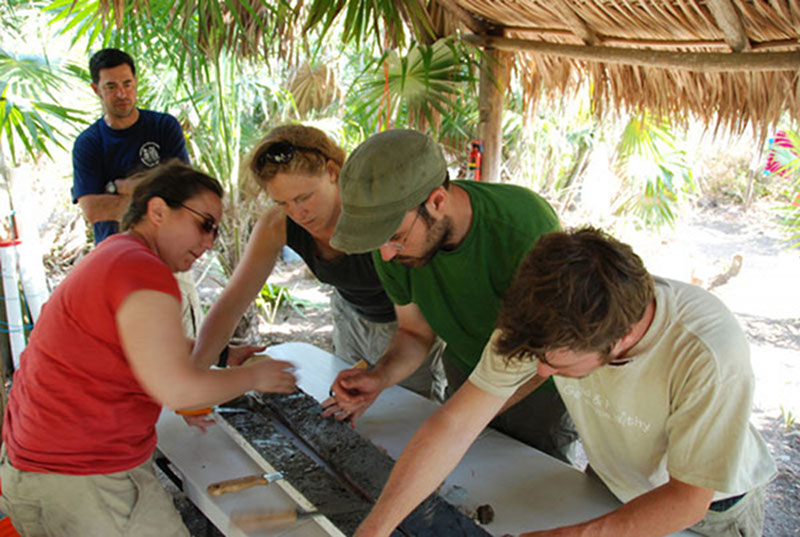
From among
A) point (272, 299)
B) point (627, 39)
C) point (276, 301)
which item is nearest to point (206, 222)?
point (627, 39)

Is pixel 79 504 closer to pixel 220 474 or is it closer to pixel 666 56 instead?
pixel 220 474

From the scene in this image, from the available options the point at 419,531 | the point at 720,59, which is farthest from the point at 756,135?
the point at 419,531

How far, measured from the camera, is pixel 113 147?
3236mm

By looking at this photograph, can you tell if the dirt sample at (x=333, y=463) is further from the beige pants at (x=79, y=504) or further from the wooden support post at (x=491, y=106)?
the wooden support post at (x=491, y=106)

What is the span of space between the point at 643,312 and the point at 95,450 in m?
1.37

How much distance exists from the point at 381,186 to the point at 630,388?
0.75 meters

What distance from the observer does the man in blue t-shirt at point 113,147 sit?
3.16m

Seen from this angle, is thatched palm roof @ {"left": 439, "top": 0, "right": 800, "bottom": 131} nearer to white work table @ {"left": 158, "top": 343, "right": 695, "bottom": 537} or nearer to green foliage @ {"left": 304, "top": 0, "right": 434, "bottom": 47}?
green foliage @ {"left": 304, "top": 0, "right": 434, "bottom": 47}

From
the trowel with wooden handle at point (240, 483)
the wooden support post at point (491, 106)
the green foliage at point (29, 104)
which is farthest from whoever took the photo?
the wooden support post at point (491, 106)

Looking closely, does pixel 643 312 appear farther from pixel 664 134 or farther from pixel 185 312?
pixel 664 134

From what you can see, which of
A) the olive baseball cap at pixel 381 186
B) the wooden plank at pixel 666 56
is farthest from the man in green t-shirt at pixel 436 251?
the wooden plank at pixel 666 56

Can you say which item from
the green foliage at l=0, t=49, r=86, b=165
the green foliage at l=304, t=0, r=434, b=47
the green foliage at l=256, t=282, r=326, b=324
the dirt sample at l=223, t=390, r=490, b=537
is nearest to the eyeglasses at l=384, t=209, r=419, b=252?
the dirt sample at l=223, t=390, r=490, b=537

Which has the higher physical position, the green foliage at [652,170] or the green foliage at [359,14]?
the green foliage at [359,14]

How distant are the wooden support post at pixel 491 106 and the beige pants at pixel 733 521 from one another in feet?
8.30
